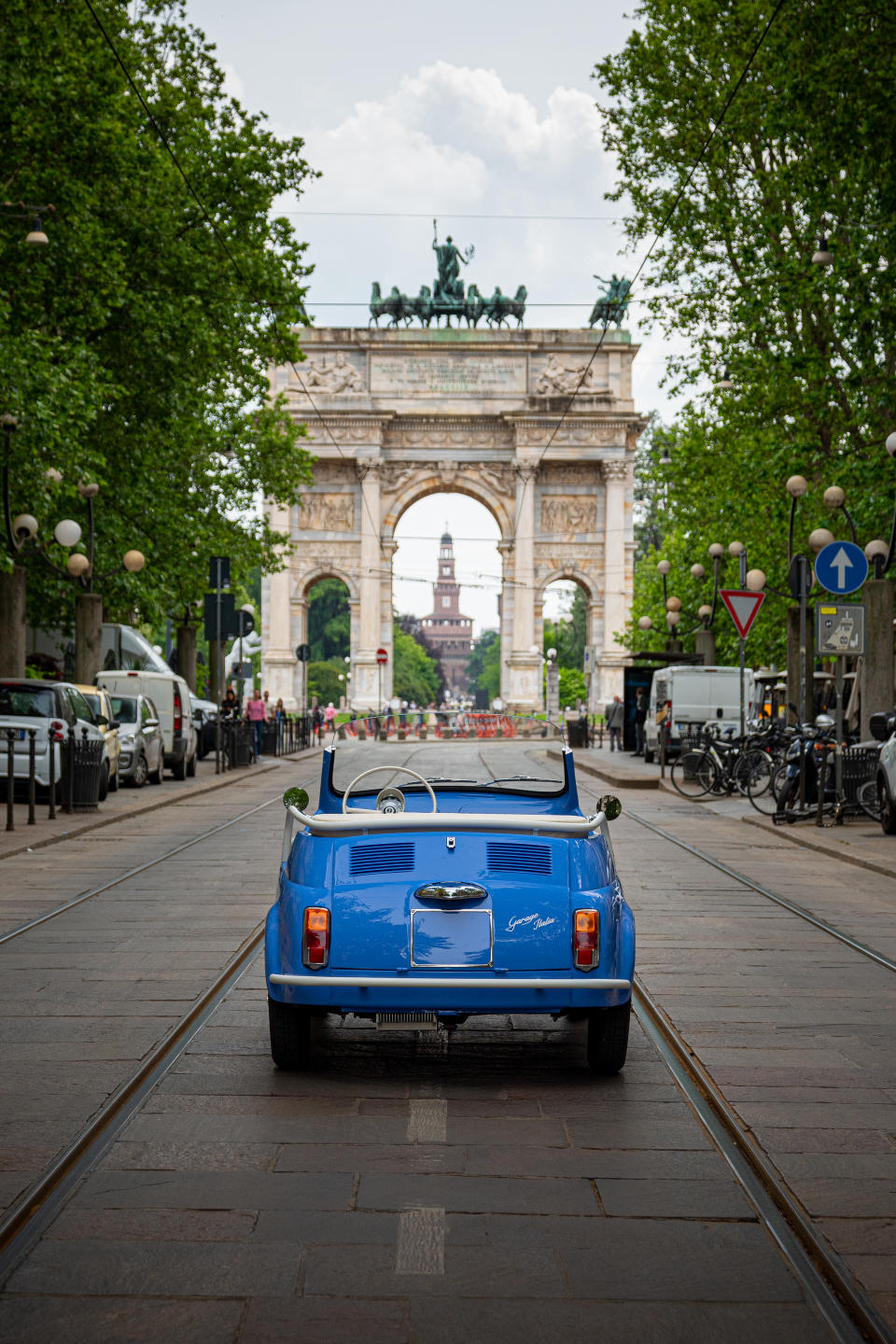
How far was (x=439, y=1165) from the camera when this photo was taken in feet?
16.1

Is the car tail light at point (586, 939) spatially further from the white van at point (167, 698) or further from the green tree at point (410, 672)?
the green tree at point (410, 672)

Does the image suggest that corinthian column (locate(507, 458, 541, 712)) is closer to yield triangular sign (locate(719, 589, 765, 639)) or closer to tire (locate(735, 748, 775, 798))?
tire (locate(735, 748, 775, 798))

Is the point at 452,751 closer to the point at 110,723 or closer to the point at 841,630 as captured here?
the point at 110,723

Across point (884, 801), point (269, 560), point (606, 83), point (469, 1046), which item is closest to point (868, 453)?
point (606, 83)

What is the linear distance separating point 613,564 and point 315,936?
72583 millimetres

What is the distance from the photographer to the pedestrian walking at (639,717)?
145 ft

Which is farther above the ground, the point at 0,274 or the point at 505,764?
the point at 0,274

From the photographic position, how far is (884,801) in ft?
58.2

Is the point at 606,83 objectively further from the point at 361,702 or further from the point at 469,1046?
the point at 361,702

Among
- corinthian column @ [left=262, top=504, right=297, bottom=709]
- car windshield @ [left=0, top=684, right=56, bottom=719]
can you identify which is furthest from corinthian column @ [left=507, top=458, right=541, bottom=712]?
car windshield @ [left=0, top=684, right=56, bottom=719]

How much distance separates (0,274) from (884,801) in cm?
1478

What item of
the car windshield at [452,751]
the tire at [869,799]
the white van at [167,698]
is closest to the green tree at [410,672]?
the car windshield at [452,751]

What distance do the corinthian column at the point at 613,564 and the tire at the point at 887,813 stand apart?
192ft

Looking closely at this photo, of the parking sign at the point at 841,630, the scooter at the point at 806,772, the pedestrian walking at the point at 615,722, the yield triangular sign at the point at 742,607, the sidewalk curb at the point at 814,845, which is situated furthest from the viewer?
the pedestrian walking at the point at 615,722
